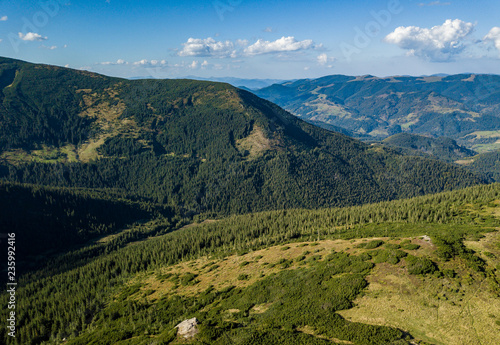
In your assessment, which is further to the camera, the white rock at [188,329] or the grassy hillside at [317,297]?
the white rock at [188,329]

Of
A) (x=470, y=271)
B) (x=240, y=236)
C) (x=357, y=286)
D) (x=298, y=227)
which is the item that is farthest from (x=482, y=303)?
(x=240, y=236)

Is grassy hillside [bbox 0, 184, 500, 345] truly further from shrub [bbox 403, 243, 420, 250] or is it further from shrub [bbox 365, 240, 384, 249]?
shrub [bbox 365, 240, 384, 249]

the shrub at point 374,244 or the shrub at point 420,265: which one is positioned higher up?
the shrub at point 420,265

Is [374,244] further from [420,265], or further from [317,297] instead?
[317,297]

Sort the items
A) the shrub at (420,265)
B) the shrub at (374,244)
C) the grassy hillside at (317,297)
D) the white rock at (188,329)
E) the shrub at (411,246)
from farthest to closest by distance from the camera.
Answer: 1. the shrub at (374,244)
2. the shrub at (411,246)
3. the shrub at (420,265)
4. the white rock at (188,329)
5. the grassy hillside at (317,297)

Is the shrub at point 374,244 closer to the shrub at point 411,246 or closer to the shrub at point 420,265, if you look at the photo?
the shrub at point 411,246

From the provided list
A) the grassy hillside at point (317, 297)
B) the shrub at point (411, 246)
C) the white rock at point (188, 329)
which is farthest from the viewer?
the shrub at point (411, 246)

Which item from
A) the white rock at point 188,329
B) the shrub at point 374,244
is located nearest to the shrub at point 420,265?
the shrub at point 374,244

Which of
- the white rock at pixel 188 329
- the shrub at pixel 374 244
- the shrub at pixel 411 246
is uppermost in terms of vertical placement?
the shrub at pixel 411 246

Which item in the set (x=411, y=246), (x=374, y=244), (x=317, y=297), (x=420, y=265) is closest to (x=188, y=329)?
(x=317, y=297)
